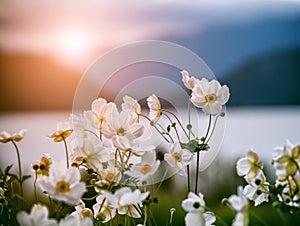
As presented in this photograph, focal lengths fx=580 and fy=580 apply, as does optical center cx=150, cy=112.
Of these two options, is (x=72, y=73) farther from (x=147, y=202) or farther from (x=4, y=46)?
(x=147, y=202)

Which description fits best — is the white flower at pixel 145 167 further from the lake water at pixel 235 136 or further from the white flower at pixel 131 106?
the lake water at pixel 235 136

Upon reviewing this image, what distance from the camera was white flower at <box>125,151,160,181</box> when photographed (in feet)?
2.22

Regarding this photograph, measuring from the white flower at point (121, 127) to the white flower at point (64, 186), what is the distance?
0.12m

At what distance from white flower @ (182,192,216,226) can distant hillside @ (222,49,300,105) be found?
5.54m

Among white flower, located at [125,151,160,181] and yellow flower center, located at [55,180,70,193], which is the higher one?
white flower, located at [125,151,160,181]

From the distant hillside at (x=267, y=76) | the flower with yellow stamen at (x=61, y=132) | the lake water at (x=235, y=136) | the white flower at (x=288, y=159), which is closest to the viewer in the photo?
the white flower at (x=288, y=159)

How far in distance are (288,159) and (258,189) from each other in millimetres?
93

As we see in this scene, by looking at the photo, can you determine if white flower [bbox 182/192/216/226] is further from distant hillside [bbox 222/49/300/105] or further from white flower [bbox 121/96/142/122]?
distant hillside [bbox 222/49/300/105]

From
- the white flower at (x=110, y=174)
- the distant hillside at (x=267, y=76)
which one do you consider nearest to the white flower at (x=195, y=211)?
the white flower at (x=110, y=174)

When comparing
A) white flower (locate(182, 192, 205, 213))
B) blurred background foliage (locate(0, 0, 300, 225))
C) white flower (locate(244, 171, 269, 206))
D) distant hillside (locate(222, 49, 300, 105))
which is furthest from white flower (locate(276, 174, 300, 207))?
distant hillside (locate(222, 49, 300, 105))

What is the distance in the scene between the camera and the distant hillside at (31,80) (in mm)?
5664

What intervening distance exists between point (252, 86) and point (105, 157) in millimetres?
6203

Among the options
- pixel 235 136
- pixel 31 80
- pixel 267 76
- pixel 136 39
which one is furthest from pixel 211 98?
pixel 267 76

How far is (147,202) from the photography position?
2.35 ft
